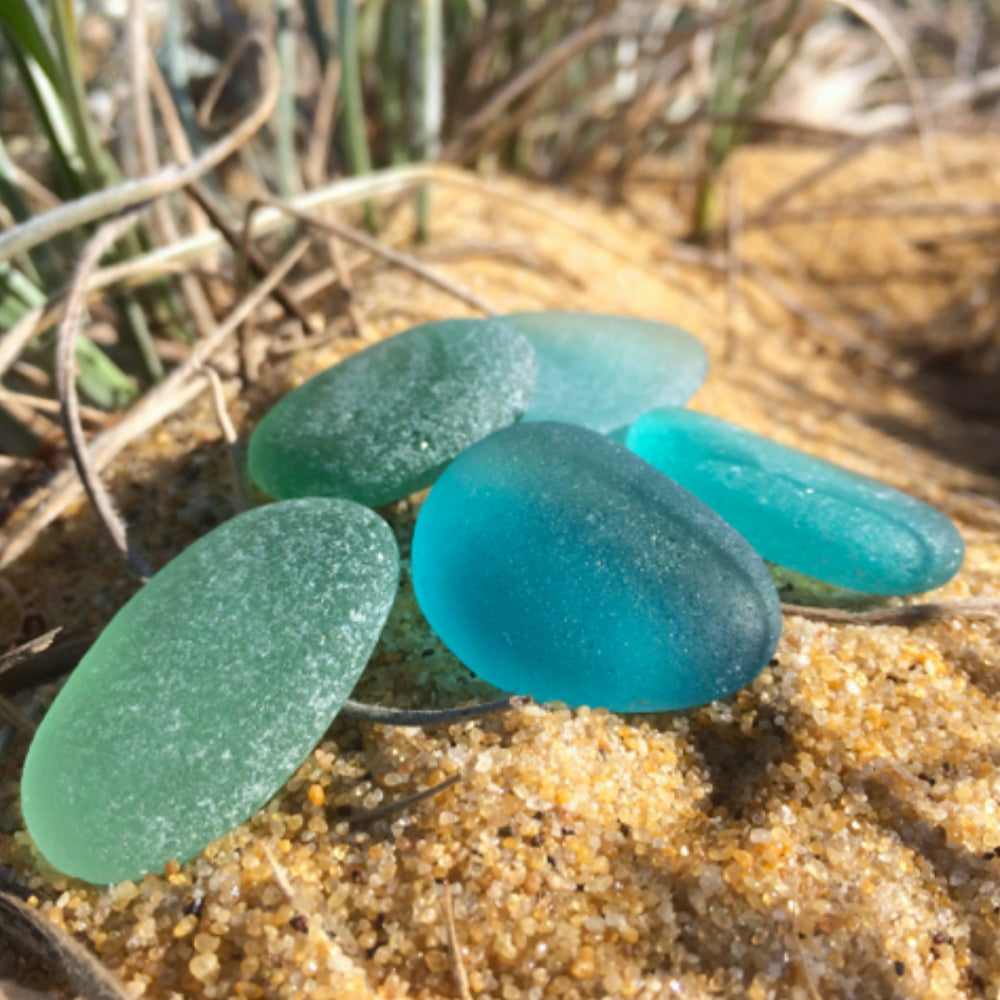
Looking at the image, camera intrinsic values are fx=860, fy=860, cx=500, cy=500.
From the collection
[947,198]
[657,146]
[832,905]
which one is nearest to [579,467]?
[832,905]

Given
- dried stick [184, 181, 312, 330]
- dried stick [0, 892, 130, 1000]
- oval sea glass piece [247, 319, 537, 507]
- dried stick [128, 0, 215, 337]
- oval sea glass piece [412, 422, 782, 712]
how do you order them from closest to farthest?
dried stick [0, 892, 130, 1000], oval sea glass piece [412, 422, 782, 712], oval sea glass piece [247, 319, 537, 507], dried stick [184, 181, 312, 330], dried stick [128, 0, 215, 337]

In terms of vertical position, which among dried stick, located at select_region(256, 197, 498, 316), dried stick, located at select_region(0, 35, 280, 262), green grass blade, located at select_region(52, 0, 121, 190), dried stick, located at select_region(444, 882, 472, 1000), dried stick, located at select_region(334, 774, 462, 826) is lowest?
dried stick, located at select_region(444, 882, 472, 1000)

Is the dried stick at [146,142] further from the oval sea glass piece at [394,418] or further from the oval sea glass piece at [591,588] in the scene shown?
the oval sea glass piece at [591,588]

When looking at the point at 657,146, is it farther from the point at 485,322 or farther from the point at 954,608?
the point at 954,608

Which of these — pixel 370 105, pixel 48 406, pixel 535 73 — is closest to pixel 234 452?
pixel 48 406

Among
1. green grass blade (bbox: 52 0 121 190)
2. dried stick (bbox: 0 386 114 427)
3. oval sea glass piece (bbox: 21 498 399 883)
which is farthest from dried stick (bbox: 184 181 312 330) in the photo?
oval sea glass piece (bbox: 21 498 399 883)

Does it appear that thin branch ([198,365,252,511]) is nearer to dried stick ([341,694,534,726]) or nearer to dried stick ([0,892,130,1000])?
dried stick ([341,694,534,726])

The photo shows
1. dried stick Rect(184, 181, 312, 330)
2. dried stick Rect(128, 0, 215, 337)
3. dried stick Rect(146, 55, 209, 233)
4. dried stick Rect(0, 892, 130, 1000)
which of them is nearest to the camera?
dried stick Rect(0, 892, 130, 1000)
